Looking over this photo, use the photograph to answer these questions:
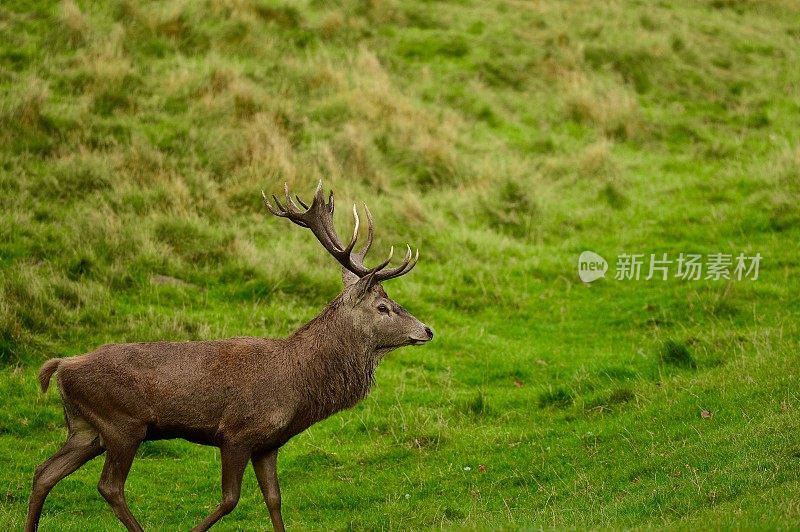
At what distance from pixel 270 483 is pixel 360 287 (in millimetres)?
1596

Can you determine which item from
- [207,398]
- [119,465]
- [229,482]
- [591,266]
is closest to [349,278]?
[207,398]

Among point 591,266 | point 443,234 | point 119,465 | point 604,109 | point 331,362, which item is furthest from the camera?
point 604,109

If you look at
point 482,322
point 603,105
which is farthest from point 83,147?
point 603,105

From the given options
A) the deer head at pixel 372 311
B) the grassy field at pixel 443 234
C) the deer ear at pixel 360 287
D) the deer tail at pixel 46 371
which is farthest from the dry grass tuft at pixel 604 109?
the deer tail at pixel 46 371

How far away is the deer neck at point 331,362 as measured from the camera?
27.1 feet

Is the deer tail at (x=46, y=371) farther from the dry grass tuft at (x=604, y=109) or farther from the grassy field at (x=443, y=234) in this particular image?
the dry grass tuft at (x=604, y=109)

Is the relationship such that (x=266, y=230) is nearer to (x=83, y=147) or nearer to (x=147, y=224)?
(x=147, y=224)

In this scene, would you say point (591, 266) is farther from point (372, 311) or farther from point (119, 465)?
point (119, 465)

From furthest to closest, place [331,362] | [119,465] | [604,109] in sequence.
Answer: [604,109] → [331,362] → [119,465]

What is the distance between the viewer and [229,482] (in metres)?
7.69

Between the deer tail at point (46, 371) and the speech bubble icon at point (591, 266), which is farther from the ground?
the deer tail at point (46, 371)

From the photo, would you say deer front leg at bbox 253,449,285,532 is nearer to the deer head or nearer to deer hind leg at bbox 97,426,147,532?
deer hind leg at bbox 97,426,147,532

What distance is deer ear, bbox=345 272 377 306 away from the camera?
333 inches

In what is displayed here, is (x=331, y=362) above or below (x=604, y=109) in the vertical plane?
above
